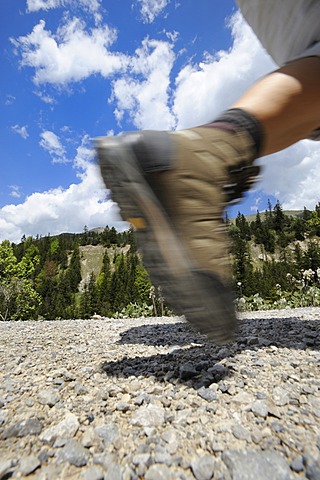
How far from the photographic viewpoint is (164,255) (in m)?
0.77

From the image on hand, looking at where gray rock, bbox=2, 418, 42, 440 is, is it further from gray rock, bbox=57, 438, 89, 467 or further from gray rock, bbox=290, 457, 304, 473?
gray rock, bbox=290, 457, 304, 473

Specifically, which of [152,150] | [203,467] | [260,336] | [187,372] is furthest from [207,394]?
[260,336]

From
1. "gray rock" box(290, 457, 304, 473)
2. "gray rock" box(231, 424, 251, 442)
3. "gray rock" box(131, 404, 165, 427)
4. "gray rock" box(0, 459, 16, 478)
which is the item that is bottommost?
"gray rock" box(290, 457, 304, 473)

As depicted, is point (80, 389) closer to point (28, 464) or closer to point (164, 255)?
point (28, 464)

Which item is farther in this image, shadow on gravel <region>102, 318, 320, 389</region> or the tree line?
the tree line

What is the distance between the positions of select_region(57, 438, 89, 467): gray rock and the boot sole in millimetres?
416

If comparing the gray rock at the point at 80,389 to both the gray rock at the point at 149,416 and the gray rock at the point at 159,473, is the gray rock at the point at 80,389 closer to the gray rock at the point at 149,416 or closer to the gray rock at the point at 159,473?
the gray rock at the point at 149,416

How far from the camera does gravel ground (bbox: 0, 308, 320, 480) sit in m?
0.66

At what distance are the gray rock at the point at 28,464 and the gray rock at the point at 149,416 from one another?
27 centimetres

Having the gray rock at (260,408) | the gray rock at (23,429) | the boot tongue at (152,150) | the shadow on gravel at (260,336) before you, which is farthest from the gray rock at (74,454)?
the shadow on gravel at (260,336)

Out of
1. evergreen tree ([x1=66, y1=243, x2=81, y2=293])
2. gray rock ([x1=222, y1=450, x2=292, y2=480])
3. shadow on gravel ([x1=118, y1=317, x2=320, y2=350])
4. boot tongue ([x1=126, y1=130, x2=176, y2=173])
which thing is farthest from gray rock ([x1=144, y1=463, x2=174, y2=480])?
evergreen tree ([x1=66, y1=243, x2=81, y2=293])

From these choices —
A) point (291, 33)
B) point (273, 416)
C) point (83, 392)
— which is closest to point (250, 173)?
point (291, 33)

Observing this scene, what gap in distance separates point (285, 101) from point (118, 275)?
4801 cm

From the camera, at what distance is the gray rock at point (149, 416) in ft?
2.75
